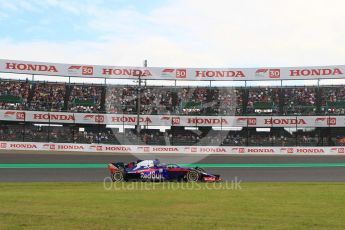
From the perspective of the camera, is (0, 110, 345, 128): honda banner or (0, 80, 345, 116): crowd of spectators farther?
(0, 80, 345, 116): crowd of spectators

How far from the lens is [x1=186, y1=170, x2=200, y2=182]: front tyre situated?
18.3m

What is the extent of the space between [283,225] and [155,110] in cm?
3760

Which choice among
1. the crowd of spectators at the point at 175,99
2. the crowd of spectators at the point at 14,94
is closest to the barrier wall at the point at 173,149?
the crowd of spectators at the point at 175,99

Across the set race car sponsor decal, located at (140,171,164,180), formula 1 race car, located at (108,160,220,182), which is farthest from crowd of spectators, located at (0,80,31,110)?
race car sponsor decal, located at (140,171,164,180)

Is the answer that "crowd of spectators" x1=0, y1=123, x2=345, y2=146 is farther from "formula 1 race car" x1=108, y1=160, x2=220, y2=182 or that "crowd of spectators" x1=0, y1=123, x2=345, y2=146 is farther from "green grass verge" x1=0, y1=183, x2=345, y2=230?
"green grass verge" x1=0, y1=183, x2=345, y2=230

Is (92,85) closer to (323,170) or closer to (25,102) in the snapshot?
(25,102)

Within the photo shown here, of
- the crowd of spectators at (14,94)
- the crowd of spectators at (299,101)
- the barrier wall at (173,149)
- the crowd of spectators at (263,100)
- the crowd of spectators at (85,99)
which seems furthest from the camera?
the crowd of spectators at (263,100)

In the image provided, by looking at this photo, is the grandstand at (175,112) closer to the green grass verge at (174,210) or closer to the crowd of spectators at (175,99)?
the crowd of spectators at (175,99)

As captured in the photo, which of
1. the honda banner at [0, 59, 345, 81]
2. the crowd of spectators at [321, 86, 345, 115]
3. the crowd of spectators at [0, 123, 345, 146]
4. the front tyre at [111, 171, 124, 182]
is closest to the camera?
the front tyre at [111, 171, 124, 182]

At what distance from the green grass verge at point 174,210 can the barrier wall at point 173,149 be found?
25.6 m

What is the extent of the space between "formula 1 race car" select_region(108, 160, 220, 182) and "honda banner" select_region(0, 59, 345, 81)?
28320 millimetres

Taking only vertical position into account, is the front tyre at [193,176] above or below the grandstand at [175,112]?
below

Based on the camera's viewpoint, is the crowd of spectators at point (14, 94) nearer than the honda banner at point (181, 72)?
Yes

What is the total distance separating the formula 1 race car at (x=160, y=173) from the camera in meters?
18.3
